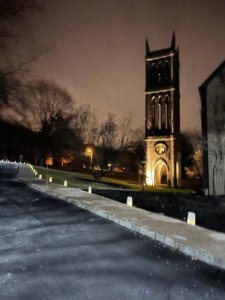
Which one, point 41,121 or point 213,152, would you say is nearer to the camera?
point 213,152

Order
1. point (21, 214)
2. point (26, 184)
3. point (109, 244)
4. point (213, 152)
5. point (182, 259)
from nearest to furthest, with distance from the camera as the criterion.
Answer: point (182, 259) < point (109, 244) < point (21, 214) < point (26, 184) < point (213, 152)

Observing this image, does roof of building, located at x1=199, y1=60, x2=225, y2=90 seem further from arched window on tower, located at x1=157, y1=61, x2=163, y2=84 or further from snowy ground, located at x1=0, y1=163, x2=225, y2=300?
arched window on tower, located at x1=157, y1=61, x2=163, y2=84

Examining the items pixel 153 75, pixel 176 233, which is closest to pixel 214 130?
pixel 176 233

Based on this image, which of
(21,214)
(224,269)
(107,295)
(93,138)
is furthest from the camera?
(93,138)

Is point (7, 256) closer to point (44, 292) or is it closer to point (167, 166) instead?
point (44, 292)

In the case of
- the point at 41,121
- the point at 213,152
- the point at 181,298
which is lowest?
the point at 181,298

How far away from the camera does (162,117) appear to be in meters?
58.6

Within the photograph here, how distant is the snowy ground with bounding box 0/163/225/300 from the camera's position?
5102 mm

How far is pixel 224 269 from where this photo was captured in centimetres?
638

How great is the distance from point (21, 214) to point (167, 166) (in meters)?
44.9

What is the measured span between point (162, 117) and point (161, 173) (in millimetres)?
11105

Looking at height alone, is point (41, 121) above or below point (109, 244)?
above

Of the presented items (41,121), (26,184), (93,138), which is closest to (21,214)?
(26,184)

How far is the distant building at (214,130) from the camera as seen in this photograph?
2583 centimetres
